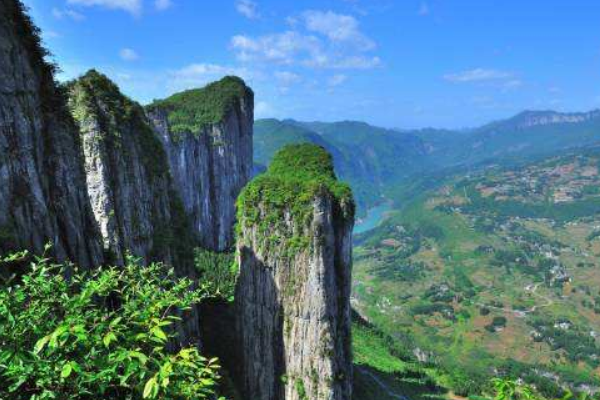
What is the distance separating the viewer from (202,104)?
267ft

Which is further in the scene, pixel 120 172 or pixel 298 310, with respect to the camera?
pixel 298 310

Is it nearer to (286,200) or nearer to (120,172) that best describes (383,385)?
(286,200)

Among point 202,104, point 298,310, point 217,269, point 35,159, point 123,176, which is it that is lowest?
point 217,269

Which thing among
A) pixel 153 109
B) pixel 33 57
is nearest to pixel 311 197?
pixel 33 57

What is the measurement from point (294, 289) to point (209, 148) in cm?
4763

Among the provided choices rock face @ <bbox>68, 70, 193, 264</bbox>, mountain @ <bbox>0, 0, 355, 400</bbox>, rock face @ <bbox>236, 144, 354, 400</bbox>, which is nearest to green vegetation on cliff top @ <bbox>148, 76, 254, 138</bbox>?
mountain @ <bbox>0, 0, 355, 400</bbox>

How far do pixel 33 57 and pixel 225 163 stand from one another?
64342 mm

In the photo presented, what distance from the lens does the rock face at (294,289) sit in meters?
35.4

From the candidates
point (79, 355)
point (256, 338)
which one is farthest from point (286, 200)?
point (79, 355)

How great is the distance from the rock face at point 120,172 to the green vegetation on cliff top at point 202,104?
39402mm

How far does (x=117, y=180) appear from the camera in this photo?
27.7m

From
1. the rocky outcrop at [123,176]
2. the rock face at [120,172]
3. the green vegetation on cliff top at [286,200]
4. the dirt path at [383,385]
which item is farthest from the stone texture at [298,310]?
the dirt path at [383,385]

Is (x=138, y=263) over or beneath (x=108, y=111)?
beneath

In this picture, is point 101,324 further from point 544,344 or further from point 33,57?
point 544,344
